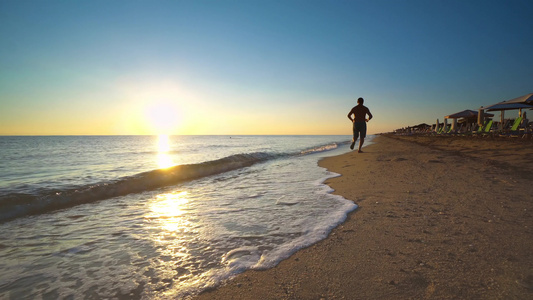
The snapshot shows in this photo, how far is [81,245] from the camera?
2.70 meters

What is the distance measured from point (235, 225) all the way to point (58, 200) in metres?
4.31

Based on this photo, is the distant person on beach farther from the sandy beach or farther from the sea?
the sandy beach

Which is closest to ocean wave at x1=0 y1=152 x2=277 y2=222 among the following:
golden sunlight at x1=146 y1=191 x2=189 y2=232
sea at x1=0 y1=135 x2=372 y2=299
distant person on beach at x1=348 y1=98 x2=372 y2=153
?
sea at x1=0 y1=135 x2=372 y2=299

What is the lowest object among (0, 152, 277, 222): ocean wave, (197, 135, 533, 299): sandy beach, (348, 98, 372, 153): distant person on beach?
(0, 152, 277, 222): ocean wave

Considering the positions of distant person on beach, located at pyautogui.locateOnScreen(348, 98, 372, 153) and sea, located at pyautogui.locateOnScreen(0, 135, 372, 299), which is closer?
sea, located at pyautogui.locateOnScreen(0, 135, 372, 299)

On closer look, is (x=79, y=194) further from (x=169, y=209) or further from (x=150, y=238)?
(x=150, y=238)

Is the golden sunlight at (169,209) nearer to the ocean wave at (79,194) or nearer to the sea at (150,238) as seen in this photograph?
the sea at (150,238)

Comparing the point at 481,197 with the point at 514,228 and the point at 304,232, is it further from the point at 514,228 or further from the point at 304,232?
the point at 304,232

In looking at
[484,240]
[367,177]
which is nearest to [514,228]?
[484,240]

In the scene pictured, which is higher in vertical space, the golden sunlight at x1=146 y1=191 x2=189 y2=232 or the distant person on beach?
the distant person on beach

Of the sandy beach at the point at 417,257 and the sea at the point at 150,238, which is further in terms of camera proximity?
the sea at the point at 150,238

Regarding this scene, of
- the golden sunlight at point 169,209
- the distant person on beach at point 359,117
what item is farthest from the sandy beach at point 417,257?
the distant person on beach at point 359,117

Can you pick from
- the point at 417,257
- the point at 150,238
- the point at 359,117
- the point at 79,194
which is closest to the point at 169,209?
the point at 150,238

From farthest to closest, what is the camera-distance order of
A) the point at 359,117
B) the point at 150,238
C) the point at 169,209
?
the point at 359,117, the point at 169,209, the point at 150,238
